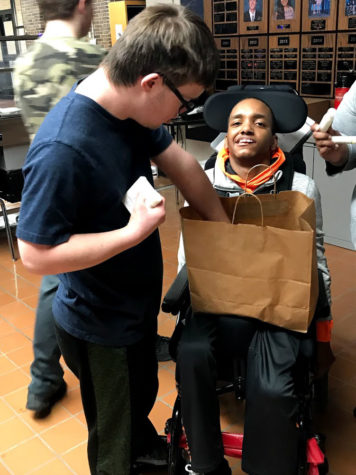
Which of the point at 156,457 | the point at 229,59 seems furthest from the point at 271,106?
the point at 229,59

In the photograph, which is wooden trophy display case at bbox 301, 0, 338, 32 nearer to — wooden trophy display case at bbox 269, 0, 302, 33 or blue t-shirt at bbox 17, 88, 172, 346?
wooden trophy display case at bbox 269, 0, 302, 33

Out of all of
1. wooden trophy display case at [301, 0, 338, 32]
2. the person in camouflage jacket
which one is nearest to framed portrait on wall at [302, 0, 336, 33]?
wooden trophy display case at [301, 0, 338, 32]

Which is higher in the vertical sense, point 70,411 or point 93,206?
point 93,206

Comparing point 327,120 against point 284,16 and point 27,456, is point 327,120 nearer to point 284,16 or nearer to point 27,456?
point 27,456

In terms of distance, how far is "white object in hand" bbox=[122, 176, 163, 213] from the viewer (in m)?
1.04

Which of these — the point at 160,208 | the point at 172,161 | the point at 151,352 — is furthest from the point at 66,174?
the point at 151,352

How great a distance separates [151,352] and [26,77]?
1.12 metres

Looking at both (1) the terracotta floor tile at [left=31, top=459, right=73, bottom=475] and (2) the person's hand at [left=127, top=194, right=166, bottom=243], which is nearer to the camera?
(2) the person's hand at [left=127, top=194, right=166, bottom=243]

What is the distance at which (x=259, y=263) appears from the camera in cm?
142

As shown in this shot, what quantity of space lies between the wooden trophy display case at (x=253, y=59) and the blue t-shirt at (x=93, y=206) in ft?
10.6

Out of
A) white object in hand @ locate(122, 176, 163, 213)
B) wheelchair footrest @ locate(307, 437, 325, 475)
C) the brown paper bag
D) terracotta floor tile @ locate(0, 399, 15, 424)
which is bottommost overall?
terracotta floor tile @ locate(0, 399, 15, 424)

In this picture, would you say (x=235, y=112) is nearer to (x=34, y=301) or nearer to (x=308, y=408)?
(x=308, y=408)

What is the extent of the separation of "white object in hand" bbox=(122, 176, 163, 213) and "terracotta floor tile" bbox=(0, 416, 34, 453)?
1.32 m

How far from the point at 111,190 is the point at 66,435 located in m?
1.29
